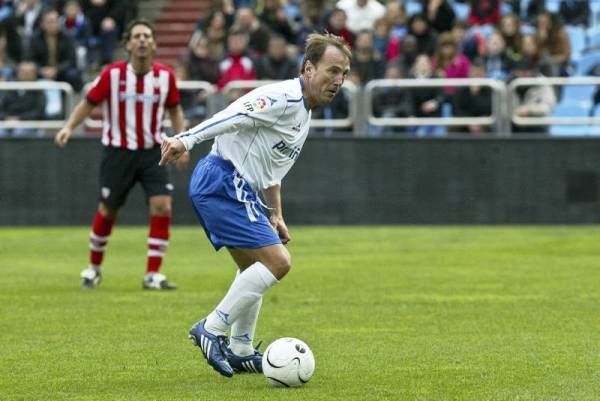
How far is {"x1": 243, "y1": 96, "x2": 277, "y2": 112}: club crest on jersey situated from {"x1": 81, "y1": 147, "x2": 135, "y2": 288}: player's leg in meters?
5.54

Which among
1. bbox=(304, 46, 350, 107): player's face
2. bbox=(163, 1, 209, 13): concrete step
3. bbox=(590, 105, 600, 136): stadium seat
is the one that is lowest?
bbox=(590, 105, 600, 136): stadium seat

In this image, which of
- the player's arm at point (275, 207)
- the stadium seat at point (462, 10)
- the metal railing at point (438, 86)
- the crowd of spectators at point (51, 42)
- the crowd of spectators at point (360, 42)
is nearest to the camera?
the player's arm at point (275, 207)

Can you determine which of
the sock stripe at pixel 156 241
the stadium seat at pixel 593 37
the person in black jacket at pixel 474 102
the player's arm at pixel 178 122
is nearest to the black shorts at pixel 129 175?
the player's arm at pixel 178 122

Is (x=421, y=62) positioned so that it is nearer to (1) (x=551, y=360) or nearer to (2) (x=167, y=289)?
(2) (x=167, y=289)

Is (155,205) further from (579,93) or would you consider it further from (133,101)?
(579,93)

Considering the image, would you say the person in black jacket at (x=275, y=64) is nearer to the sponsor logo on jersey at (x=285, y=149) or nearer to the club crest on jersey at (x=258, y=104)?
the sponsor logo on jersey at (x=285, y=149)

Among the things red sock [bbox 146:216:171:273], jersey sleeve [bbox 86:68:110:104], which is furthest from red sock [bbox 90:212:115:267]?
jersey sleeve [bbox 86:68:110:104]

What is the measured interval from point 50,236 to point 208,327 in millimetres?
12069

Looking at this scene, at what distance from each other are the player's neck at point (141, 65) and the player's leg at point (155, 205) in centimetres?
73

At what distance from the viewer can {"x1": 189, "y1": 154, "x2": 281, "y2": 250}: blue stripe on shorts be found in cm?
844

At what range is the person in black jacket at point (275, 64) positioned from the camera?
2200 cm

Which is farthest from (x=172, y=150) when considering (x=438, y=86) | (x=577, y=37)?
(x=577, y=37)

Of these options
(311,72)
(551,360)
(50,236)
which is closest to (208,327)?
(311,72)

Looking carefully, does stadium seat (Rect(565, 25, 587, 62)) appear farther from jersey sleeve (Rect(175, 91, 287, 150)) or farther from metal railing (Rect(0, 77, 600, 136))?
jersey sleeve (Rect(175, 91, 287, 150))
